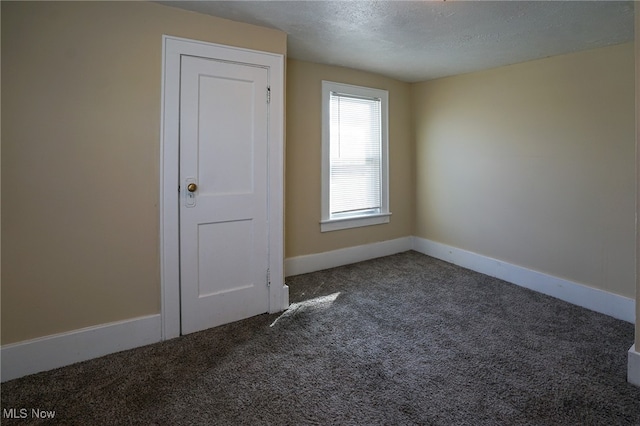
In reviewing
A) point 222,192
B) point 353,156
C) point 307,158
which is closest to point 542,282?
point 353,156

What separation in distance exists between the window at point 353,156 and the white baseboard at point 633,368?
8.96ft

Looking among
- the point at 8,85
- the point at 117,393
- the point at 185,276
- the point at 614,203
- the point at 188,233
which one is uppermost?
the point at 8,85

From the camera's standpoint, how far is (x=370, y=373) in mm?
1998

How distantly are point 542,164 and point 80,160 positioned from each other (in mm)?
3875

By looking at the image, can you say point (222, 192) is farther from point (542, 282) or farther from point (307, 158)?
point (542, 282)

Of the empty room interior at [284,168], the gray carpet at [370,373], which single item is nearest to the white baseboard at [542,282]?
the empty room interior at [284,168]

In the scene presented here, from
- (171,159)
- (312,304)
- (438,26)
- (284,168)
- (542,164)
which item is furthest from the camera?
(542,164)

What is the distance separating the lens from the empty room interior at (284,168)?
77.7 inches

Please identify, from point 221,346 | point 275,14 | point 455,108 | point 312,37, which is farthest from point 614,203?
point 221,346

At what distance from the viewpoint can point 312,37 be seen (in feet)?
9.43

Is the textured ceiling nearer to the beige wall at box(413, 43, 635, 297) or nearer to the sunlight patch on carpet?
the beige wall at box(413, 43, 635, 297)

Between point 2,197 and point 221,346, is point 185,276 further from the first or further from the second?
point 2,197

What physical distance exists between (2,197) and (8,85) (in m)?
0.63

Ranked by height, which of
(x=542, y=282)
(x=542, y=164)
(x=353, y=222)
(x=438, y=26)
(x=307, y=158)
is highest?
(x=438, y=26)
